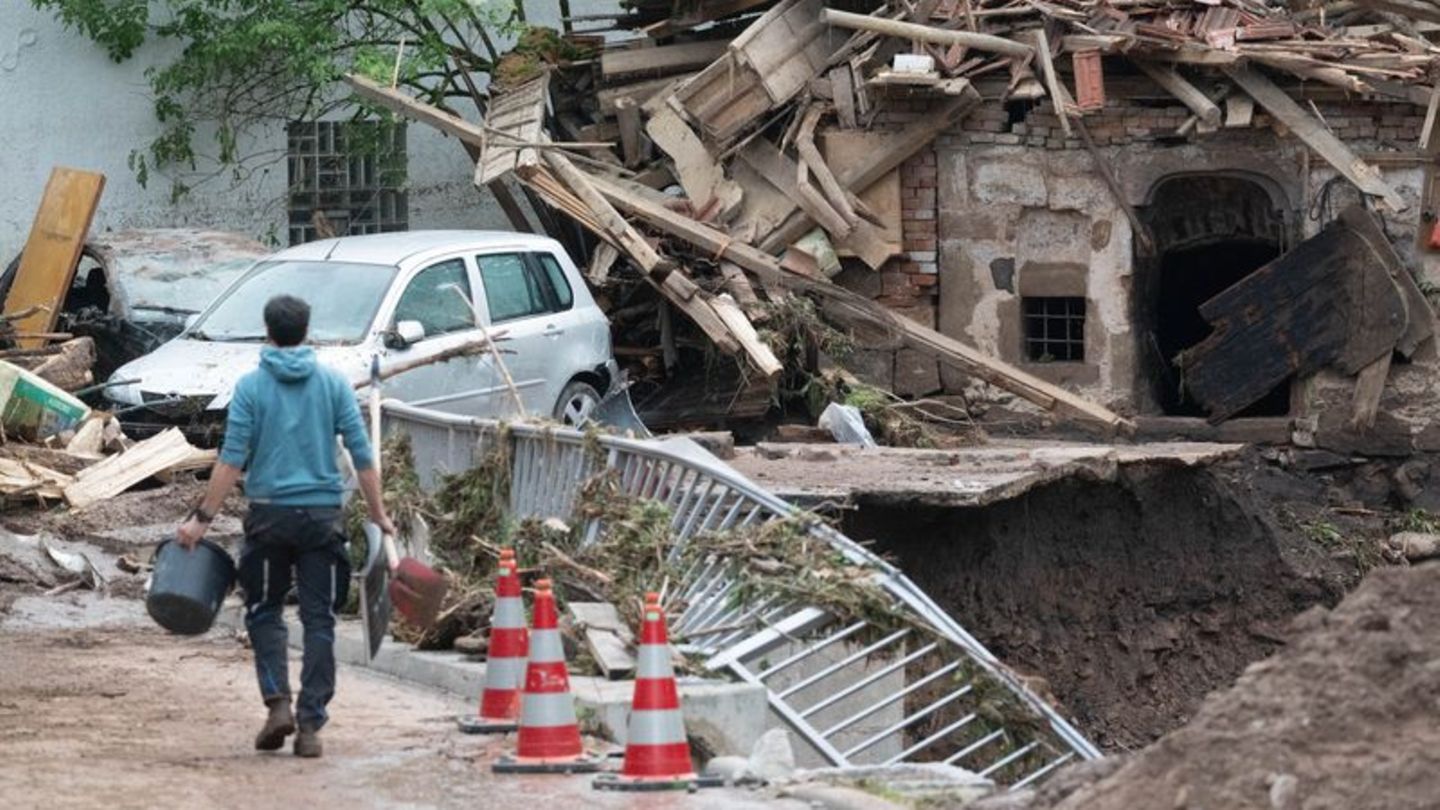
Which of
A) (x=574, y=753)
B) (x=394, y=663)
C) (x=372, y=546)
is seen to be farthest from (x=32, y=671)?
(x=574, y=753)

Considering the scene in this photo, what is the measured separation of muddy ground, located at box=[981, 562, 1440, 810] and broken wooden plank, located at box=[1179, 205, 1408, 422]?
11.9 meters

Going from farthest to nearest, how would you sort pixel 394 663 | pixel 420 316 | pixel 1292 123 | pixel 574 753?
pixel 1292 123
pixel 420 316
pixel 394 663
pixel 574 753

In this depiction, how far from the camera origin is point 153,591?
9.12 m

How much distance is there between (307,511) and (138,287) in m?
10.8

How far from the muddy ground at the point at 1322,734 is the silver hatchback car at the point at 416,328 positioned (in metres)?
9.00

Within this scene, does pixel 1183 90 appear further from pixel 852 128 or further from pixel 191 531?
pixel 191 531

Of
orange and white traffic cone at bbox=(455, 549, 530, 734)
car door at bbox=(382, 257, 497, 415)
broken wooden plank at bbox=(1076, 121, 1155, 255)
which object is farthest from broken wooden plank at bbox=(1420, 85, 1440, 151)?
orange and white traffic cone at bbox=(455, 549, 530, 734)

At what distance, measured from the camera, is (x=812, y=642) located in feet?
33.8

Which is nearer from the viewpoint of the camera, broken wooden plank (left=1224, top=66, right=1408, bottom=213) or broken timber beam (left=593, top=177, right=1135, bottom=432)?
broken wooden plank (left=1224, top=66, right=1408, bottom=213)

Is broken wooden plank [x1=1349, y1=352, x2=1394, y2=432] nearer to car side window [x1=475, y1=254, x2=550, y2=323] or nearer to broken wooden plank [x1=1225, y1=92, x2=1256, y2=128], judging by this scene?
broken wooden plank [x1=1225, y1=92, x2=1256, y2=128]

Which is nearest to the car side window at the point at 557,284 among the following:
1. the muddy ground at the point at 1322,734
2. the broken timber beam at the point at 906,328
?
the broken timber beam at the point at 906,328

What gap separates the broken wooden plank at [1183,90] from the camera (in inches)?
741

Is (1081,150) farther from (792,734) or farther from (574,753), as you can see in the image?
(574,753)

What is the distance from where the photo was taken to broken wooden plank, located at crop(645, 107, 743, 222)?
19969 mm
